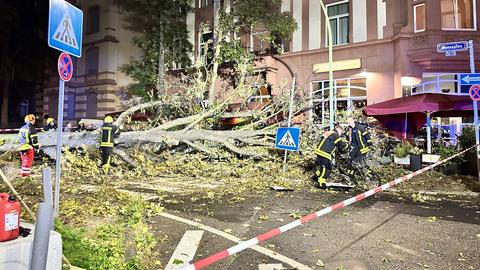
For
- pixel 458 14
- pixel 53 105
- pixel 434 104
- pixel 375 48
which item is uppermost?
pixel 458 14

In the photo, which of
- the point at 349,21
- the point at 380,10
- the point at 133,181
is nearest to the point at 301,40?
the point at 349,21

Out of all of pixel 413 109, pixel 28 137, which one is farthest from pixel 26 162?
pixel 413 109

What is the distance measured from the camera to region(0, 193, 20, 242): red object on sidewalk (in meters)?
2.51

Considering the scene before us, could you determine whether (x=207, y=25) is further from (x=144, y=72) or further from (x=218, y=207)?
(x=218, y=207)

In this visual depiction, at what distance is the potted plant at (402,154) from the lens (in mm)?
11977

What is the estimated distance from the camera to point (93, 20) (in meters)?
26.8

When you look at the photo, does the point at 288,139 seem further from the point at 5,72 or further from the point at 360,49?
the point at 5,72

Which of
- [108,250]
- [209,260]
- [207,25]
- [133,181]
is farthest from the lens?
[207,25]

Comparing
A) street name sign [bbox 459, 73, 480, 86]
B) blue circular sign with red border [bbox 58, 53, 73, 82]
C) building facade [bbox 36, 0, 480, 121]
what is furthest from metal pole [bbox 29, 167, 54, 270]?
building facade [bbox 36, 0, 480, 121]

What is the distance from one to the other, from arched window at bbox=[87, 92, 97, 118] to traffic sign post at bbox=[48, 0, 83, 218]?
22246 mm

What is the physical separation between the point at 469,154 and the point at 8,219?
11.7 m

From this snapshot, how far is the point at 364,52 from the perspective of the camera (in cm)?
1858

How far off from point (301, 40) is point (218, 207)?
15676 millimetres

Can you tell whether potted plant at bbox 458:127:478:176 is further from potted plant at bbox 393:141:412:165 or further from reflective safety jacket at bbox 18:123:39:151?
reflective safety jacket at bbox 18:123:39:151
